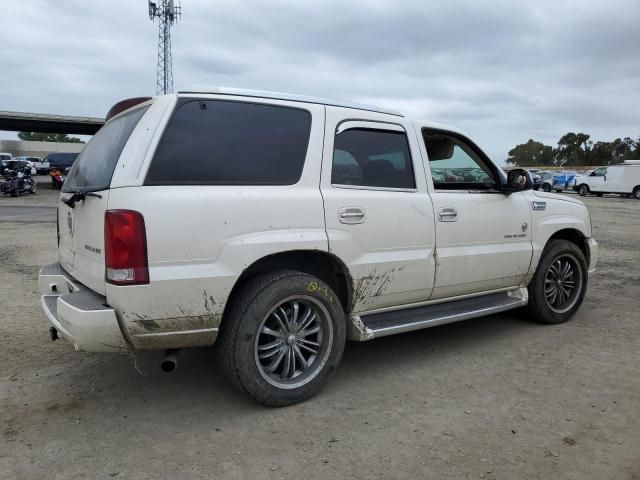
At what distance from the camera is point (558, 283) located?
4.96m

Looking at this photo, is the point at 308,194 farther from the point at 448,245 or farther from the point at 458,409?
the point at 458,409

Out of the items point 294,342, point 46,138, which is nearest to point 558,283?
point 294,342

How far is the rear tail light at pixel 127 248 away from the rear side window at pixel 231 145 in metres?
0.24

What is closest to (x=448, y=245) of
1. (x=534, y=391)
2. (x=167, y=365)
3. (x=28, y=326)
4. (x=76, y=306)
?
(x=534, y=391)

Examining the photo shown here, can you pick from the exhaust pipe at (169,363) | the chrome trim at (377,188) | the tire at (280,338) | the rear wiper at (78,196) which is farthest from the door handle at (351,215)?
the rear wiper at (78,196)

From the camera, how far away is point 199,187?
9.47 feet

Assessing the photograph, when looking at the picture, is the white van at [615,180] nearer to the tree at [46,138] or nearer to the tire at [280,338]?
the tire at [280,338]

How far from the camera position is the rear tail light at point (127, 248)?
105 inches

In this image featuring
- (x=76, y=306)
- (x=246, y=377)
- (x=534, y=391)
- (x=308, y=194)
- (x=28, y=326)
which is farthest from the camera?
(x=28, y=326)

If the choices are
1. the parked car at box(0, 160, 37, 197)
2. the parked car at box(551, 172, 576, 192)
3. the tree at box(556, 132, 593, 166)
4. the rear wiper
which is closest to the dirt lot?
the rear wiper

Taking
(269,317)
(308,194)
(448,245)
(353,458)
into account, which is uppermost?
(308,194)

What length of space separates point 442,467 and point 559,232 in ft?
10.5

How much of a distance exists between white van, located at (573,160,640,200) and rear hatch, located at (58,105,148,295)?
30247 mm

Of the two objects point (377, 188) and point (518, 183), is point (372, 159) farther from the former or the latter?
point (518, 183)
